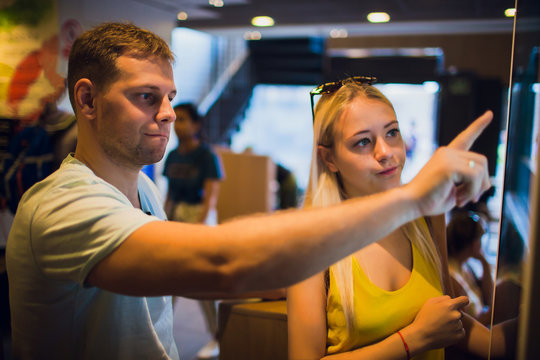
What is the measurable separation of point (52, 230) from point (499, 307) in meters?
0.82

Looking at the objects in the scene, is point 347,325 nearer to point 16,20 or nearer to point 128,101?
point 128,101

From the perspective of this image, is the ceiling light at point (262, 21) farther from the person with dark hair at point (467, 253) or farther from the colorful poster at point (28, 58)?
the person with dark hair at point (467, 253)

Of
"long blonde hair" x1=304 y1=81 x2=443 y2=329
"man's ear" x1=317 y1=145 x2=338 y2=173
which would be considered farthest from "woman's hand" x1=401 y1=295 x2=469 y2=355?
"man's ear" x1=317 y1=145 x2=338 y2=173

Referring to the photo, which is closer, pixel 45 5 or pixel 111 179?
pixel 111 179

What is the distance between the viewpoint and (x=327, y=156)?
118 cm

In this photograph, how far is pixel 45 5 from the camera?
7.57 ft

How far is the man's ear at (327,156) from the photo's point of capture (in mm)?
1169

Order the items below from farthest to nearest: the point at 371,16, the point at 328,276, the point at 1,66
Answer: the point at 371,16 → the point at 1,66 → the point at 328,276

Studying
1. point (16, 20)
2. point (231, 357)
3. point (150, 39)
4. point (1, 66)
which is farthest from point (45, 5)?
point (231, 357)

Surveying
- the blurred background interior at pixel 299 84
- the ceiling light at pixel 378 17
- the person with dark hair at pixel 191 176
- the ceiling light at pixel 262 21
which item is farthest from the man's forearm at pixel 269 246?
the ceiling light at pixel 262 21

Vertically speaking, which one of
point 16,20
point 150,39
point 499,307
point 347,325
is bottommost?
point 347,325

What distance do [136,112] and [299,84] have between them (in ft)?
31.3

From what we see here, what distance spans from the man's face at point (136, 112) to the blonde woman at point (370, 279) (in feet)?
1.37

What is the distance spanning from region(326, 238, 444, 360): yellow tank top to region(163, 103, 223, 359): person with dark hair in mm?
2395
